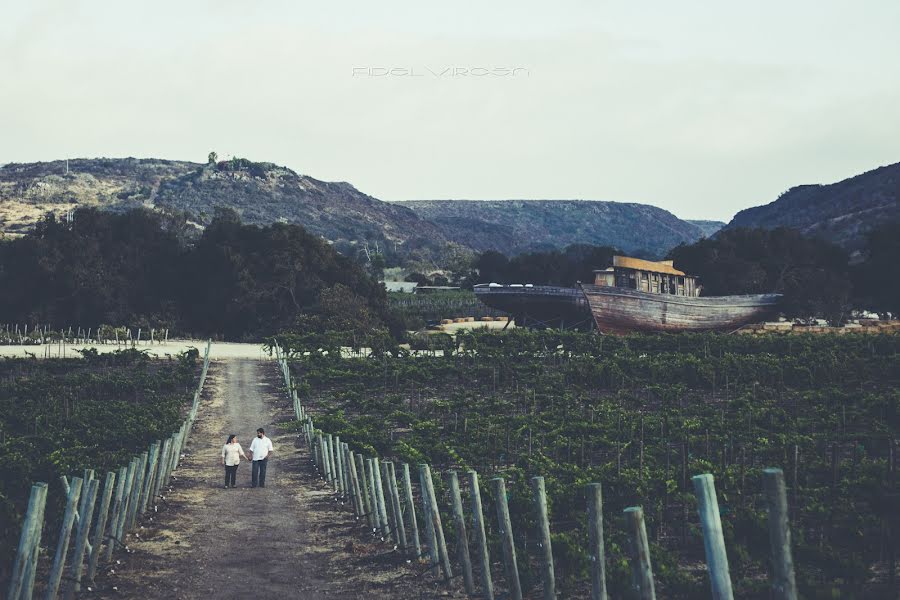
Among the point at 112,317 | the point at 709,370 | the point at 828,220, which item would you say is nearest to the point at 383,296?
the point at 112,317

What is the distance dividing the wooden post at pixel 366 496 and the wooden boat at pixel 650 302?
4961cm

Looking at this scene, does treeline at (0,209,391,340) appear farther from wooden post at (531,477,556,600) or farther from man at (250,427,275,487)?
wooden post at (531,477,556,600)

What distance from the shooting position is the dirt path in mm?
17094

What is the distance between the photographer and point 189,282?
3381 inches

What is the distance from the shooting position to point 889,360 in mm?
52375

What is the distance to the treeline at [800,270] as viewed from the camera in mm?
88500

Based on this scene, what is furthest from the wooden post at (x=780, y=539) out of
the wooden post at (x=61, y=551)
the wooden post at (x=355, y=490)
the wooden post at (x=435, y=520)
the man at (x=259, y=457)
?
the man at (x=259, y=457)

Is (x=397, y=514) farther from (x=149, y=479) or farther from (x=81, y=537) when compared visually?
A: (x=149, y=479)

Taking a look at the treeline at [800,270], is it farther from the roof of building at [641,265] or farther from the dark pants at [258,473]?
the dark pants at [258,473]

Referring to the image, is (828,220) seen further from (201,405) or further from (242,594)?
(242,594)

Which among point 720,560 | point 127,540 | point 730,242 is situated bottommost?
point 127,540

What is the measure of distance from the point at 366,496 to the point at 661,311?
183 feet

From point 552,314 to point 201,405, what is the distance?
35552 mm

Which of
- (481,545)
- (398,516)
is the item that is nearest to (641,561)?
(481,545)
